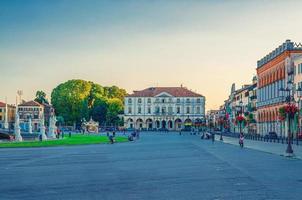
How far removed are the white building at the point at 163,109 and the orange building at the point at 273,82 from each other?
84.1 m

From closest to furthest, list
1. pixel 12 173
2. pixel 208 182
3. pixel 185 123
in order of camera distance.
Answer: pixel 208 182 → pixel 12 173 → pixel 185 123

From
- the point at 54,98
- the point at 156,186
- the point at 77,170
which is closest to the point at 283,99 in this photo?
the point at 77,170

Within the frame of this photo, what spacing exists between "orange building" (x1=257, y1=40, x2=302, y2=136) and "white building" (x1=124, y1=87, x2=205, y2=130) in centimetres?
8408

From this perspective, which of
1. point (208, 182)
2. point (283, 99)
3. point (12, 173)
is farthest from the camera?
point (283, 99)

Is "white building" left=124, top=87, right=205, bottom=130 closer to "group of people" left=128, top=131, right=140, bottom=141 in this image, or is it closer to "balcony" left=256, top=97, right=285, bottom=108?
"balcony" left=256, top=97, right=285, bottom=108

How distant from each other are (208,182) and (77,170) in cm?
863

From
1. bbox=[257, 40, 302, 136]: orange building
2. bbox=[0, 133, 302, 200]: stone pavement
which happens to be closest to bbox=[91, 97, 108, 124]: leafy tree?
bbox=[257, 40, 302, 136]: orange building

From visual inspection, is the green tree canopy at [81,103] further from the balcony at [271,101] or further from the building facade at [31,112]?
the balcony at [271,101]

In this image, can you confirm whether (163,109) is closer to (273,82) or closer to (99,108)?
(99,108)

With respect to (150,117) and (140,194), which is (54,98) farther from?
(140,194)

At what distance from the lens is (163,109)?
193 m

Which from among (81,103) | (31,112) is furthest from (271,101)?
(31,112)

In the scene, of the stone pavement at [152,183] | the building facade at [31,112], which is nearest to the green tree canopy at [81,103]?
the building facade at [31,112]

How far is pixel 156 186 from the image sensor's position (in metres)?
19.4
